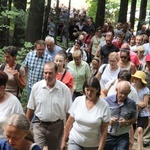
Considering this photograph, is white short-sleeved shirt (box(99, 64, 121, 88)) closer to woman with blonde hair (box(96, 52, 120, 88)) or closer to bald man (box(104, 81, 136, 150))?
woman with blonde hair (box(96, 52, 120, 88))

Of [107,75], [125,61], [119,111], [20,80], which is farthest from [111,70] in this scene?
[119,111]

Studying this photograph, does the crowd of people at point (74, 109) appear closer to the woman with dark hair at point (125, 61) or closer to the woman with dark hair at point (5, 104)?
the woman with dark hair at point (5, 104)

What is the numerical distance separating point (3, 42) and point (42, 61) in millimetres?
8981

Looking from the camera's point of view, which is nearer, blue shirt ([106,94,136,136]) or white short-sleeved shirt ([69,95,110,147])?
white short-sleeved shirt ([69,95,110,147])

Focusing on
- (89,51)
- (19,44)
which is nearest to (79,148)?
(89,51)

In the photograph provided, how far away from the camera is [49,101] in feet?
19.4

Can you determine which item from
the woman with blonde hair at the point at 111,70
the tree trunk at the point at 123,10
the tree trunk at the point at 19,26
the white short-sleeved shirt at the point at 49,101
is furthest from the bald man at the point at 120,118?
the tree trunk at the point at 123,10

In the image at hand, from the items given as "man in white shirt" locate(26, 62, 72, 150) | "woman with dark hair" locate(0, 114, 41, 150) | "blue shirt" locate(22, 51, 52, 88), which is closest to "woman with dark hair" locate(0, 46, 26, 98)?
"man in white shirt" locate(26, 62, 72, 150)

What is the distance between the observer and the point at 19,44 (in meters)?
18.0

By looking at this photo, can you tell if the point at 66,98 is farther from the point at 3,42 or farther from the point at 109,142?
the point at 3,42

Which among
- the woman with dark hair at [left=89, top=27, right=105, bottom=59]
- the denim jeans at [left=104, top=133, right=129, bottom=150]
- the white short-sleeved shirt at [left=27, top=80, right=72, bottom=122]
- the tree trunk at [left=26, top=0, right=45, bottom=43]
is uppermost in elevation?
the tree trunk at [left=26, top=0, right=45, bottom=43]

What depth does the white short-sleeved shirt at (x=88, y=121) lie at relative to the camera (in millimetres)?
5414

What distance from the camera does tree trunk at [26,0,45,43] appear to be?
1452 centimetres

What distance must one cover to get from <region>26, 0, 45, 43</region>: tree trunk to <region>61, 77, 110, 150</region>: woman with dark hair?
30.9 ft
